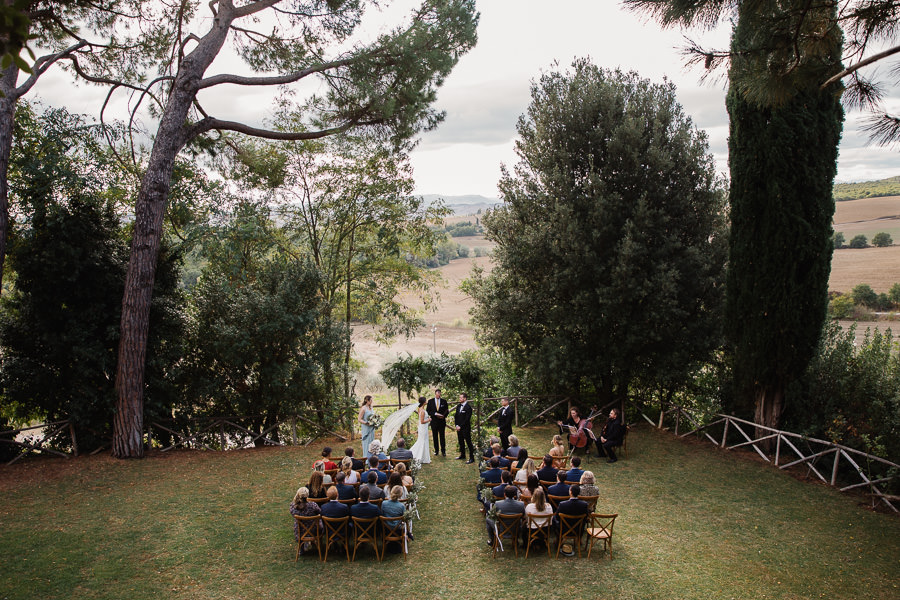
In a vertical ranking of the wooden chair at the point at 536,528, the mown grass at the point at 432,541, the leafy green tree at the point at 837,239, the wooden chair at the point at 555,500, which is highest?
the leafy green tree at the point at 837,239

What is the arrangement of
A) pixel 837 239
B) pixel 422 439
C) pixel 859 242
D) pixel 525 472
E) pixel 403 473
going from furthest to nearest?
pixel 859 242 → pixel 837 239 → pixel 422 439 → pixel 525 472 → pixel 403 473

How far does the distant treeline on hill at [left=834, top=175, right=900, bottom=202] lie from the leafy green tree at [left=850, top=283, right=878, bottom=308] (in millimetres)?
29338

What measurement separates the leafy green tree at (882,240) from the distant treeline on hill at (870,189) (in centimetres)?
1412

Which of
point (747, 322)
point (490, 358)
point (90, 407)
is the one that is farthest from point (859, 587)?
point (90, 407)

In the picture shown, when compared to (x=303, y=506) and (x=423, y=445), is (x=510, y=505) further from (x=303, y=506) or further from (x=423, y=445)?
(x=423, y=445)

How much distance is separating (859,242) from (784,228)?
32.8 m

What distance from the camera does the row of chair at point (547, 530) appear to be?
25.1ft

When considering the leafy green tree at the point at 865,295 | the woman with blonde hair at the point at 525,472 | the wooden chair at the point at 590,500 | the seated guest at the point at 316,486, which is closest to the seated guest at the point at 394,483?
the seated guest at the point at 316,486

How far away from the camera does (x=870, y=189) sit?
5234 cm

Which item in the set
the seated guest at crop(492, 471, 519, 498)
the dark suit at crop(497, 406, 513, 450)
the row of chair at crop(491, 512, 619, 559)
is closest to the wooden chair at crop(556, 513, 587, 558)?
the row of chair at crop(491, 512, 619, 559)

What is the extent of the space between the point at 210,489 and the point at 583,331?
10.4m

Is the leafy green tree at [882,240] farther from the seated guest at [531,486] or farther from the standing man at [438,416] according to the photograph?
the seated guest at [531,486]

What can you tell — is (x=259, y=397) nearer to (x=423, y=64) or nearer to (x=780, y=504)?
(x=423, y=64)

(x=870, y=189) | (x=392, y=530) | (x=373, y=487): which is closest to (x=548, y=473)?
(x=392, y=530)
